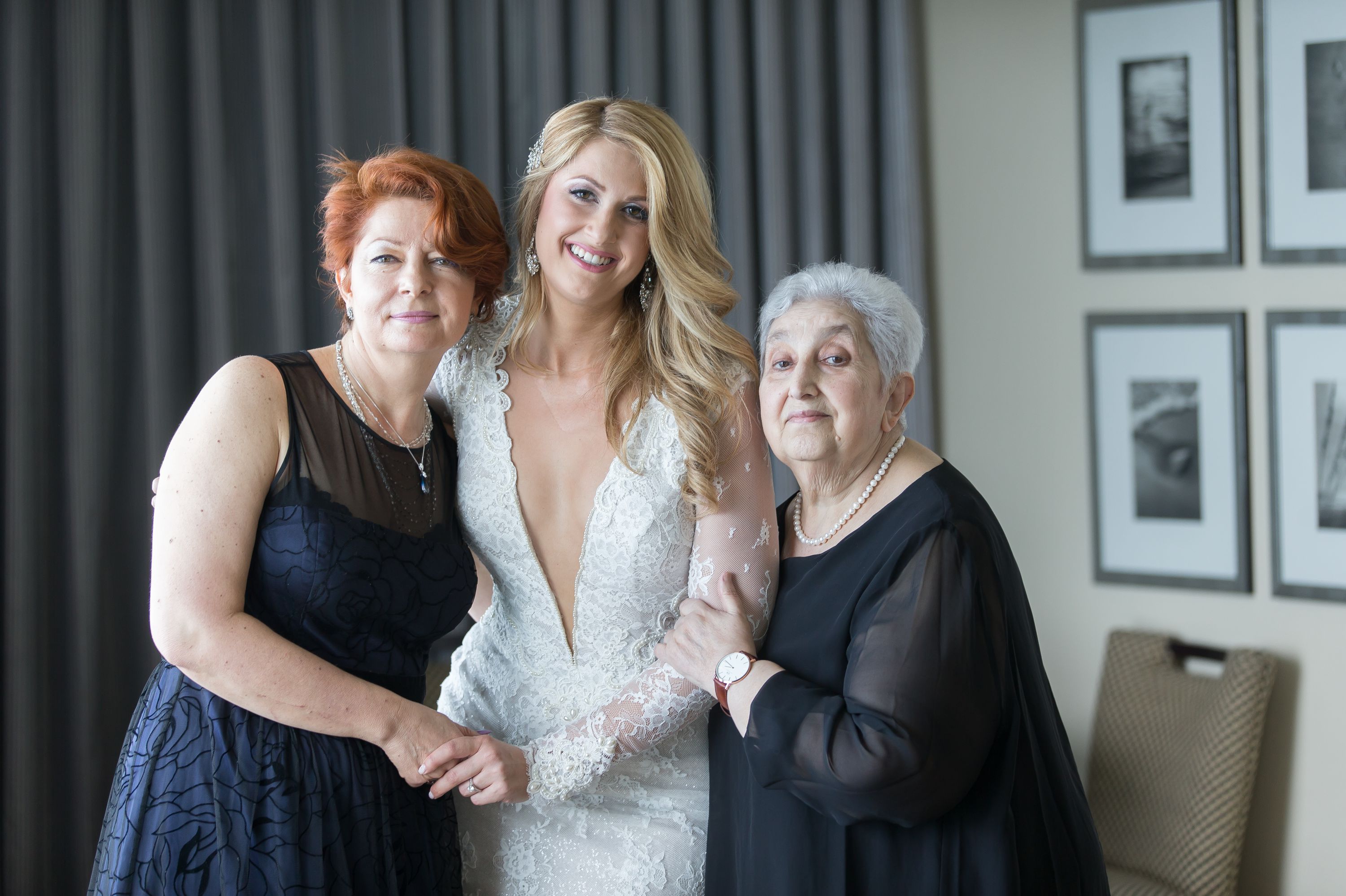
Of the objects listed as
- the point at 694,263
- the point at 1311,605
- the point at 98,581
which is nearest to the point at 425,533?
the point at 694,263

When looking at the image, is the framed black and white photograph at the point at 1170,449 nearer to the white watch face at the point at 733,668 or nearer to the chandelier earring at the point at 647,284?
the chandelier earring at the point at 647,284

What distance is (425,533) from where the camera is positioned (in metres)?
1.76

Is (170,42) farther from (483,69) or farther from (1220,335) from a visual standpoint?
(1220,335)

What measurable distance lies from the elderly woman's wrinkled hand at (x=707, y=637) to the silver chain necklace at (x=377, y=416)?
0.47 meters

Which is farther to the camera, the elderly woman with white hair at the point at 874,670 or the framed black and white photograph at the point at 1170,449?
the framed black and white photograph at the point at 1170,449

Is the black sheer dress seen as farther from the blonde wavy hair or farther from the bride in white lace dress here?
the blonde wavy hair

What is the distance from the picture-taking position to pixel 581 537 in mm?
1906

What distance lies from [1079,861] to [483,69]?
8.33 ft

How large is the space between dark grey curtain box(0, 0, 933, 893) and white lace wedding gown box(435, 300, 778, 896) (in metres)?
1.23

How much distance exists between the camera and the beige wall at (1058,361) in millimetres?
2967

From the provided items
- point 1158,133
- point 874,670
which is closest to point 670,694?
point 874,670

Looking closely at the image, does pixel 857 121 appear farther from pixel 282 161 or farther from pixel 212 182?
pixel 212 182
